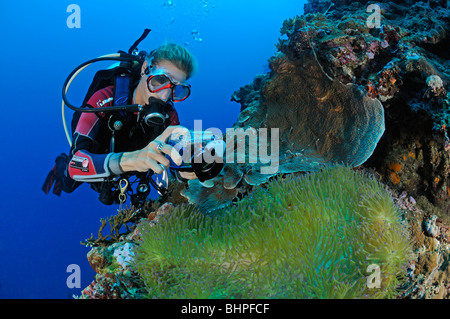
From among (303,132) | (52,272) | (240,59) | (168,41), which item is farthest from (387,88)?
(240,59)

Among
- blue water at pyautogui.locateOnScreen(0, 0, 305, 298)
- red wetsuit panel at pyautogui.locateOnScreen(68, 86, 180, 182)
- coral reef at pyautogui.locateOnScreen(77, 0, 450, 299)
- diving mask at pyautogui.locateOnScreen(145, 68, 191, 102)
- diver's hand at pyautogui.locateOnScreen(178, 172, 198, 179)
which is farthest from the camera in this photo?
blue water at pyautogui.locateOnScreen(0, 0, 305, 298)

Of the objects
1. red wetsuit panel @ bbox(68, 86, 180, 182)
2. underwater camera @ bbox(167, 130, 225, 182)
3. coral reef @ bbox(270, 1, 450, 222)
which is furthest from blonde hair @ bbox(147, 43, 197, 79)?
coral reef @ bbox(270, 1, 450, 222)

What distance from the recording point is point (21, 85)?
47.3 meters

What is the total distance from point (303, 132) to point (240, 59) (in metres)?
64.3

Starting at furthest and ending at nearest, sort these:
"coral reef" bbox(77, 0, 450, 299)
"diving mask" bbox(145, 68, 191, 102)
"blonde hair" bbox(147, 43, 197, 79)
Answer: "blonde hair" bbox(147, 43, 197, 79)
"diving mask" bbox(145, 68, 191, 102)
"coral reef" bbox(77, 0, 450, 299)

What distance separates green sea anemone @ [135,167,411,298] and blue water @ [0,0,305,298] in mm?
17195

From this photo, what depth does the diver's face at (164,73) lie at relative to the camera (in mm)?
2764

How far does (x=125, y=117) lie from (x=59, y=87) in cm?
5808

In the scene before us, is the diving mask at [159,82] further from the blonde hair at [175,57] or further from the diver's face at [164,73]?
the blonde hair at [175,57]

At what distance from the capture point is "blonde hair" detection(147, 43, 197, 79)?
293cm

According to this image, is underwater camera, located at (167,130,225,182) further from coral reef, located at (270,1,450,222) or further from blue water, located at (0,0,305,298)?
blue water, located at (0,0,305,298)

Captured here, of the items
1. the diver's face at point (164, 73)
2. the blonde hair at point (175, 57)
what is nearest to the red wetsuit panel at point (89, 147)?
the diver's face at point (164, 73)

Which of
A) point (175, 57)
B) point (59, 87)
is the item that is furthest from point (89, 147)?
point (59, 87)
